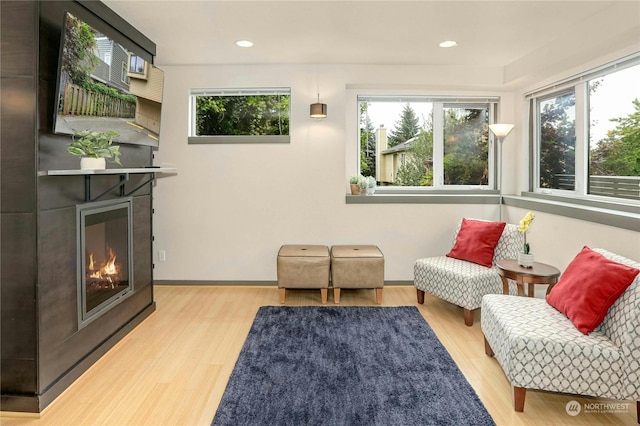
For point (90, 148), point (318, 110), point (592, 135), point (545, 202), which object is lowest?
point (545, 202)

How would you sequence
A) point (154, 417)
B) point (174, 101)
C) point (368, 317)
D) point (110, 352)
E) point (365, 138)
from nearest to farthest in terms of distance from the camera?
point (154, 417), point (110, 352), point (368, 317), point (174, 101), point (365, 138)

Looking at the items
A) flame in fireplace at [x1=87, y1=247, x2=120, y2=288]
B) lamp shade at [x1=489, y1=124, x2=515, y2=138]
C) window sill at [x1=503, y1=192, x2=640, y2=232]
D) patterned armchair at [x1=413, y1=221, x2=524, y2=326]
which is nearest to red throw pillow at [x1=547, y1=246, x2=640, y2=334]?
window sill at [x1=503, y1=192, x2=640, y2=232]

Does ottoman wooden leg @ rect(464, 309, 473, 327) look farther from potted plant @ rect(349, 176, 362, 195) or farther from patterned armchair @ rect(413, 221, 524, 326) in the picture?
potted plant @ rect(349, 176, 362, 195)

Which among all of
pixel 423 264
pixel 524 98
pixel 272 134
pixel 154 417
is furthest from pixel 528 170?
pixel 154 417

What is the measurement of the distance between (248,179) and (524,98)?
3229 millimetres

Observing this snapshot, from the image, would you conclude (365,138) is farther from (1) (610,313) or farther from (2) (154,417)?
(2) (154,417)

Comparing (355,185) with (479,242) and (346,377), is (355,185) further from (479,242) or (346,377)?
(346,377)

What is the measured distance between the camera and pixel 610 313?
87.0 inches

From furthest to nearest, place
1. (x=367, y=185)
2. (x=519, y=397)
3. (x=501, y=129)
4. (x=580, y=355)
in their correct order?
(x=367, y=185) < (x=501, y=129) < (x=519, y=397) < (x=580, y=355)

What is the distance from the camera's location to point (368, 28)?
11.1 ft

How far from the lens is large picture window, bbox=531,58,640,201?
10.6 feet

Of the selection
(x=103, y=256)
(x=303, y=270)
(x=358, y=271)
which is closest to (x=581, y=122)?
(x=358, y=271)

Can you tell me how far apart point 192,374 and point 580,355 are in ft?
7.25

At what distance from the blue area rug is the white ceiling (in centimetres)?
246
